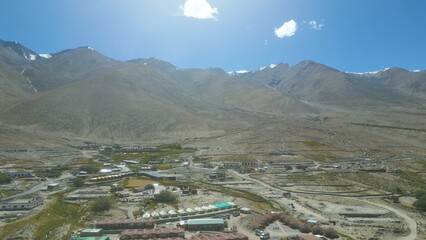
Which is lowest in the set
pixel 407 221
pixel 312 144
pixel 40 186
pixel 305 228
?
pixel 407 221

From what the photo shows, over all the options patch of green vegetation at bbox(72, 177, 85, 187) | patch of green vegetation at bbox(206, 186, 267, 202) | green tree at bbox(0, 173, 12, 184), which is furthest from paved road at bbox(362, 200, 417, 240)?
green tree at bbox(0, 173, 12, 184)

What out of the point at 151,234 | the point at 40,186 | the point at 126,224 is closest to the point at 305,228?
the point at 151,234

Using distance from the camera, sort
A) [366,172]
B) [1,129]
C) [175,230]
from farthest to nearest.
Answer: [1,129], [366,172], [175,230]

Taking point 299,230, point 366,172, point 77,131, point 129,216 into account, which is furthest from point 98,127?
point 299,230

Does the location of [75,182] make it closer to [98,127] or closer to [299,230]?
[299,230]

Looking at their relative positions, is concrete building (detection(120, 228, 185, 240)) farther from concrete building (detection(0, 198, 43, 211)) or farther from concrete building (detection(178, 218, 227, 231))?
concrete building (detection(0, 198, 43, 211))

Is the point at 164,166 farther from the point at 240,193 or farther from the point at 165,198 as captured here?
the point at 165,198

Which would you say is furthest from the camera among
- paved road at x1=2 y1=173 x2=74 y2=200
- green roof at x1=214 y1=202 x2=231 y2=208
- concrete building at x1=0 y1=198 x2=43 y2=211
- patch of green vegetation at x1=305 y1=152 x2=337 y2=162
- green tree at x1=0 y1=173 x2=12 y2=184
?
patch of green vegetation at x1=305 y1=152 x2=337 y2=162

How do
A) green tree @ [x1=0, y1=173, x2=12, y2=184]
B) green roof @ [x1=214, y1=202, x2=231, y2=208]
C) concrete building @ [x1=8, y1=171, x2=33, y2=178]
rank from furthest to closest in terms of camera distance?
concrete building @ [x1=8, y1=171, x2=33, y2=178] < green tree @ [x1=0, y1=173, x2=12, y2=184] < green roof @ [x1=214, y1=202, x2=231, y2=208]
